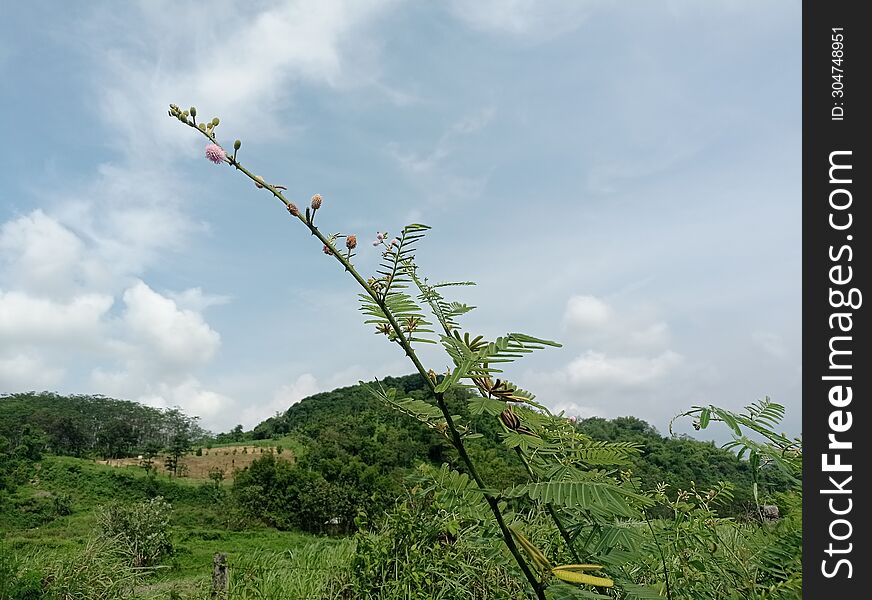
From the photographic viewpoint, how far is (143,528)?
10.3 m

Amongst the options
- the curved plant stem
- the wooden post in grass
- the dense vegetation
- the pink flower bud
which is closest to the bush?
the dense vegetation

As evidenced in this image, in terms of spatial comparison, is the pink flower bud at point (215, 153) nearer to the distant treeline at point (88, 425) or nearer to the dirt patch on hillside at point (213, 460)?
the dirt patch on hillside at point (213, 460)

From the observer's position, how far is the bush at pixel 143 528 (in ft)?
31.9

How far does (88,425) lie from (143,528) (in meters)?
23.9

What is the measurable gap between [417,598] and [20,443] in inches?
1076

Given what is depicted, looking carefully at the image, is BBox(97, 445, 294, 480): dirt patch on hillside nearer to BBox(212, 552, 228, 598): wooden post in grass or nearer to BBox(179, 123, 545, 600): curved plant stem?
BBox(212, 552, 228, 598): wooden post in grass

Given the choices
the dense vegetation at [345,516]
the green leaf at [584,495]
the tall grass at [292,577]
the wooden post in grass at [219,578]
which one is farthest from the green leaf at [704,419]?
the wooden post in grass at [219,578]

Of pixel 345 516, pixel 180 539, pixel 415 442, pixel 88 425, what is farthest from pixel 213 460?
pixel 345 516

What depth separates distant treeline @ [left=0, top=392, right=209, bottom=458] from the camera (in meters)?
27.9

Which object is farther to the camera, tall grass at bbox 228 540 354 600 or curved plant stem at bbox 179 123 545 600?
tall grass at bbox 228 540 354 600

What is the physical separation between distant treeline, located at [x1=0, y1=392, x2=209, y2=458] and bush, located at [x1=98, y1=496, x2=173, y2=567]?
16.8 metres

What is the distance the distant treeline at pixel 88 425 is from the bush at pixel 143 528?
16780mm

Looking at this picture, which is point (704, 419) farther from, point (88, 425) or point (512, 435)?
point (88, 425)
